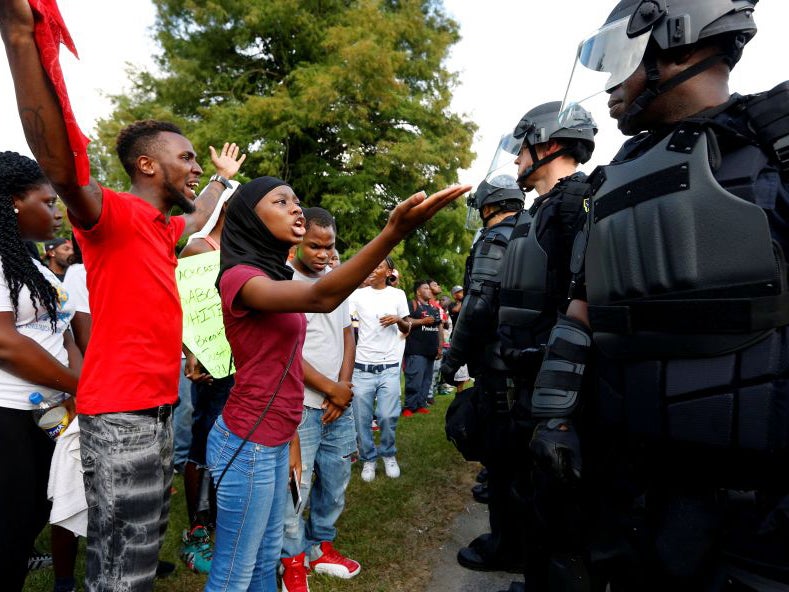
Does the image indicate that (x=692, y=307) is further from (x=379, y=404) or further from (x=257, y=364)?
(x=379, y=404)

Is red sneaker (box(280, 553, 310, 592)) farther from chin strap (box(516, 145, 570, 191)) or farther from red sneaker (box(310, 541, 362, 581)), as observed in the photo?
chin strap (box(516, 145, 570, 191))

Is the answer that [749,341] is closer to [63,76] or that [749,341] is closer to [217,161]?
[63,76]

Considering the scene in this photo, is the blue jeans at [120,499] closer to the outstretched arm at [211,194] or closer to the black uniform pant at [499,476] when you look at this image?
the outstretched arm at [211,194]

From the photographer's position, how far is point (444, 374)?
3.91 meters

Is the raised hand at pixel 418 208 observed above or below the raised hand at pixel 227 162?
below

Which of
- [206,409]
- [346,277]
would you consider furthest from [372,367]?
[346,277]

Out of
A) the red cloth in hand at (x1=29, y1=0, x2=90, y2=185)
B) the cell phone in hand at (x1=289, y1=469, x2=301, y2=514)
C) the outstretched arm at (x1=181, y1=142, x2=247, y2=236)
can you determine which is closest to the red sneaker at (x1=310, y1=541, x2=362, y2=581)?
the cell phone in hand at (x1=289, y1=469, x2=301, y2=514)

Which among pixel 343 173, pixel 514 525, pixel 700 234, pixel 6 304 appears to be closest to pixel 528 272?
pixel 700 234

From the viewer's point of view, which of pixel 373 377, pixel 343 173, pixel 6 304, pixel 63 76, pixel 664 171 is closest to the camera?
pixel 63 76

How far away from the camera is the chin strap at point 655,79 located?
5.62 feet

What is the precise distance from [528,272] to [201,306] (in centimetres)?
211

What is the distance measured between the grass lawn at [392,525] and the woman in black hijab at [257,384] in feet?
4.34

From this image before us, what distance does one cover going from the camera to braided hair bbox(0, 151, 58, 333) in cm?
220

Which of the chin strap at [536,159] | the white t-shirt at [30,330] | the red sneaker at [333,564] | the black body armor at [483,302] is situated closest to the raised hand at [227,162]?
the white t-shirt at [30,330]
